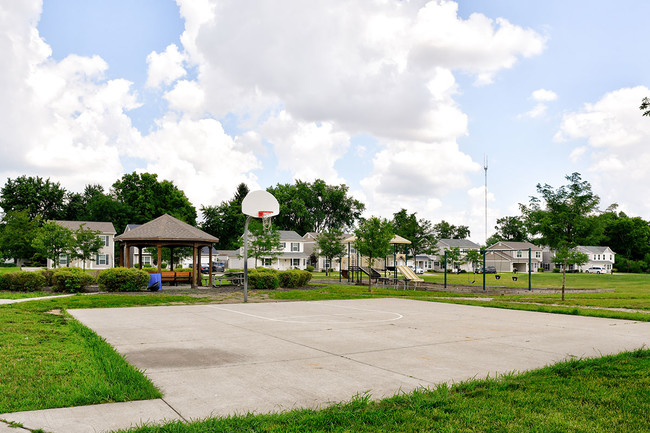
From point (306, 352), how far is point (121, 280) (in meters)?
16.6

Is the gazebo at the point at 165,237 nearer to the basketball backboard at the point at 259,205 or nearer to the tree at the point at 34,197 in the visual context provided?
the basketball backboard at the point at 259,205

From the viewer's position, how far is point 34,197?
84562mm

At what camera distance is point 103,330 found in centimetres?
972

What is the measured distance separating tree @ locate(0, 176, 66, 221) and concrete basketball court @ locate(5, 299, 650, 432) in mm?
83707

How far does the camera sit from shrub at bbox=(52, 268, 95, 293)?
2066cm

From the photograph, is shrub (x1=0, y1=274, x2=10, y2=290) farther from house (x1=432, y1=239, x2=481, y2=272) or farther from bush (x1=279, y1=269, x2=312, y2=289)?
house (x1=432, y1=239, x2=481, y2=272)

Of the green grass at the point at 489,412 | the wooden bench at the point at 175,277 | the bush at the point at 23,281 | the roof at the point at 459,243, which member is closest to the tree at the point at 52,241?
the wooden bench at the point at 175,277

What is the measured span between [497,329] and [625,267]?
306ft

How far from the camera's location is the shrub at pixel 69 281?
20656 mm

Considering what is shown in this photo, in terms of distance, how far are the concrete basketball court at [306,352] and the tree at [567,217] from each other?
640 cm

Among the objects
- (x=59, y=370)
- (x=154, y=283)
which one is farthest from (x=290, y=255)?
(x=59, y=370)

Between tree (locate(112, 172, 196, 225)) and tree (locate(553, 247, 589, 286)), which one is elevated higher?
tree (locate(112, 172, 196, 225))

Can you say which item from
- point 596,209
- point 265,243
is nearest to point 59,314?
point 596,209

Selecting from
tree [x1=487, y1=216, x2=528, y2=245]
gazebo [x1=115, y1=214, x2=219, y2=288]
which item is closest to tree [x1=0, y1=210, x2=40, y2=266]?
gazebo [x1=115, y1=214, x2=219, y2=288]
